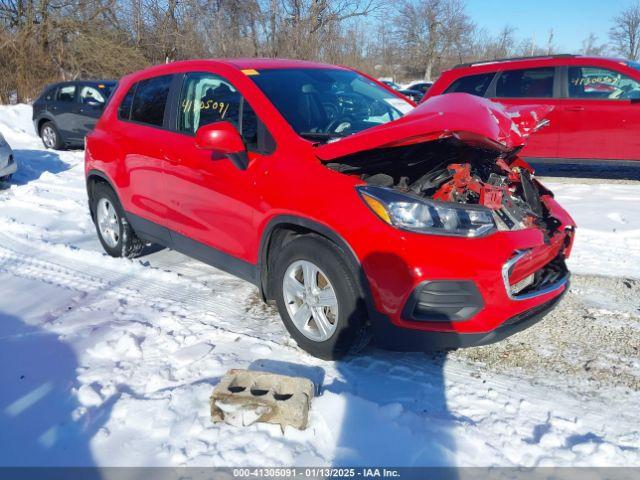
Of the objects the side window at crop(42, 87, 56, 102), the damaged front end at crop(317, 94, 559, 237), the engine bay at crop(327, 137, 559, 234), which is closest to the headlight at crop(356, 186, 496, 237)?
the damaged front end at crop(317, 94, 559, 237)

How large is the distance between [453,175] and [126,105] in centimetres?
319

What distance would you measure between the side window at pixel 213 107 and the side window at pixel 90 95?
380 inches

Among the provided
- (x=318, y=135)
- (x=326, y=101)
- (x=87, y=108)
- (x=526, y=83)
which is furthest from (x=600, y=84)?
(x=87, y=108)

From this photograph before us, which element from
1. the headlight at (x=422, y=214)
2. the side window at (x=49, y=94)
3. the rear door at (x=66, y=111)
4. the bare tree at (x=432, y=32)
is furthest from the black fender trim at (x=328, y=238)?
the bare tree at (x=432, y=32)

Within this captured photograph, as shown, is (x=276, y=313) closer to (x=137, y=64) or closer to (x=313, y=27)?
(x=313, y=27)

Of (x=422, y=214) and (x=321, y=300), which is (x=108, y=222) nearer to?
(x=321, y=300)

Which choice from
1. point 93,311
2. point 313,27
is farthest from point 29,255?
point 313,27

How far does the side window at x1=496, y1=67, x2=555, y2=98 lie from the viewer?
8.16 metres

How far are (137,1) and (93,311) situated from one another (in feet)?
68.3

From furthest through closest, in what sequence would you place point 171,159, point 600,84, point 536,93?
point 536,93 → point 600,84 → point 171,159

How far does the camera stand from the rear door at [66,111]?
1264 cm

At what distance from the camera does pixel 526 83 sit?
27.2 feet

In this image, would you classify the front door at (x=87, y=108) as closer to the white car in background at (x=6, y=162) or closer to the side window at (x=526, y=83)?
the white car in background at (x=6, y=162)

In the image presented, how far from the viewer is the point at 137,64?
22.1 meters
